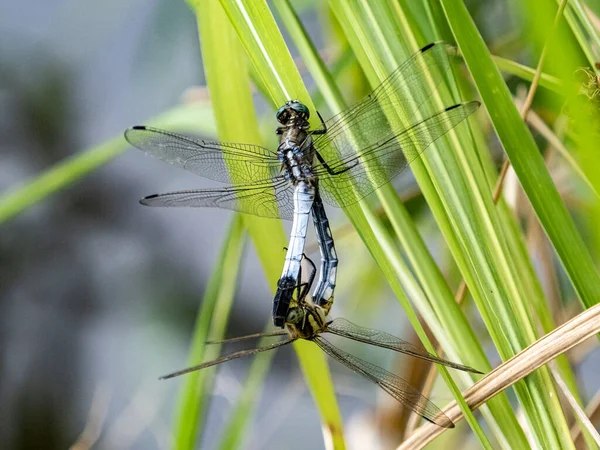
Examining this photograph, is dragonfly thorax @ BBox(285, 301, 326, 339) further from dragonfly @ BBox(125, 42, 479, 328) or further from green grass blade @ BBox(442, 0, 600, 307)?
green grass blade @ BBox(442, 0, 600, 307)

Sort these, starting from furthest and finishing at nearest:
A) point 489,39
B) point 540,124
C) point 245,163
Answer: point 489,39, point 540,124, point 245,163

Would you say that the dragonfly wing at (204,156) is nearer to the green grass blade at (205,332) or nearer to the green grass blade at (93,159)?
the green grass blade at (205,332)

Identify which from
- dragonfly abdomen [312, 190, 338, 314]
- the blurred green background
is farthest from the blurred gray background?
dragonfly abdomen [312, 190, 338, 314]

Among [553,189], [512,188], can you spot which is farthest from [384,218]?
[553,189]

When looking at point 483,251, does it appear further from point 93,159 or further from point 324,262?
point 93,159

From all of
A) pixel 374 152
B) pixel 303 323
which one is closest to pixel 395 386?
pixel 303 323

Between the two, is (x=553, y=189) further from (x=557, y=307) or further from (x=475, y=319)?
(x=475, y=319)

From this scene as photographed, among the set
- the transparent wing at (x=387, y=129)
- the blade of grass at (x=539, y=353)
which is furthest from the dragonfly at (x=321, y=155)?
the blade of grass at (x=539, y=353)
